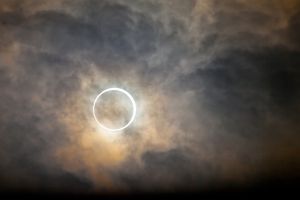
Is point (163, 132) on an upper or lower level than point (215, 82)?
lower

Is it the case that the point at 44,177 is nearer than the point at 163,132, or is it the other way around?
the point at 163,132

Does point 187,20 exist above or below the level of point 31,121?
above

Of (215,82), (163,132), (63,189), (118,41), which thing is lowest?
(63,189)

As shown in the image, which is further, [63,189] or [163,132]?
[63,189]

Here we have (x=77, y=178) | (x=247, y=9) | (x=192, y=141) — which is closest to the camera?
(x=247, y=9)

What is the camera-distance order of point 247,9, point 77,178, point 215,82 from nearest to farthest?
point 247,9 → point 215,82 → point 77,178

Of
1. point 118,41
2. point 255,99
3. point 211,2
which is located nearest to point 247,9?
point 211,2

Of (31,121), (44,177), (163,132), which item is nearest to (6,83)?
(31,121)

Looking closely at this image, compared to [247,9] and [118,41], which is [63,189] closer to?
[118,41]

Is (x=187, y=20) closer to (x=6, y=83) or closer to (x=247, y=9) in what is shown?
(x=247, y=9)
